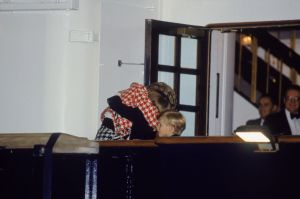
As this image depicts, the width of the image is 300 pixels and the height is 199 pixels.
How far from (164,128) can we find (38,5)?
109 inches

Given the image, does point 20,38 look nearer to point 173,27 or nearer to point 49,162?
point 173,27

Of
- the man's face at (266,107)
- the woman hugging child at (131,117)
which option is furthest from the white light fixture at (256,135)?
the man's face at (266,107)

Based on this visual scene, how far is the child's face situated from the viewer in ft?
14.1

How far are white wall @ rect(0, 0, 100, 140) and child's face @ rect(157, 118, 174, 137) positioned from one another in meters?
2.45

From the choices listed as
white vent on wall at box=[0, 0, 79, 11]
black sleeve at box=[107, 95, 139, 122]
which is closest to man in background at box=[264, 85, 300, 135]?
white vent on wall at box=[0, 0, 79, 11]

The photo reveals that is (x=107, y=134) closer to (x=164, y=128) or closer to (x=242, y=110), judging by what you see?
(x=164, y=128)

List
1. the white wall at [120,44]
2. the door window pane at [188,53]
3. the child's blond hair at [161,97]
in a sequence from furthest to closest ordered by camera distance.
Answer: the door window pane at [188,53], the white wall at [120,44], the child's blond hair at [161,97]

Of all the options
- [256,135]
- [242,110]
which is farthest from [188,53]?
[256,135]

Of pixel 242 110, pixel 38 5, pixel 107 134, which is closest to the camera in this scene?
pixel 107 134

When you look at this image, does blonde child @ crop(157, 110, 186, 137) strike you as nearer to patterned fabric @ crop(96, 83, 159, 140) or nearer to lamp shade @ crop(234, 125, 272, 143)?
patterned fabric @ crop(96, 83, 159, 140)

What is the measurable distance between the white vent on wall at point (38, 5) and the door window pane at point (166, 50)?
110 cm

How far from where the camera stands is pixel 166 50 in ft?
23.8

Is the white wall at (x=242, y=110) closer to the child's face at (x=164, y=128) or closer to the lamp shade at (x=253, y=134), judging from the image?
the child's face at (x=164, y=128)

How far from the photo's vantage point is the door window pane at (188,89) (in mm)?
7402
